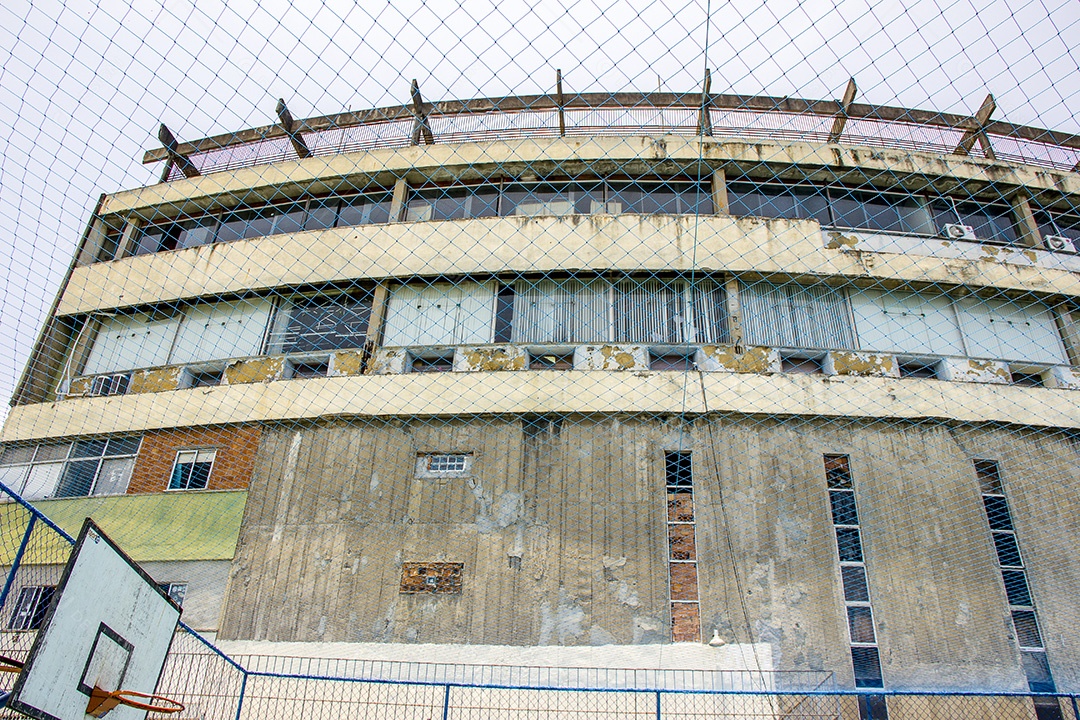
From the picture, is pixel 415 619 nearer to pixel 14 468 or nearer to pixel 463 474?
pixel 463 474

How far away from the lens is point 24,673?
3.12 meters

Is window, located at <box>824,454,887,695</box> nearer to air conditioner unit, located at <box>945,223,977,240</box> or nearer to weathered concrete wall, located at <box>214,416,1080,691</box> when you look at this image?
weathered concrete wall, located at <box>214,416,1080,691</box>

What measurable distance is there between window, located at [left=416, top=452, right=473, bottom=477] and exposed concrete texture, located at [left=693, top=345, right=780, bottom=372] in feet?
12.4

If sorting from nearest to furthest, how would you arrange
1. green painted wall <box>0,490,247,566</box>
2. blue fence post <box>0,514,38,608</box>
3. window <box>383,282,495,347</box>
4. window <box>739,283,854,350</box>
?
blue fence post <box>0,514,38,608</box>
green painted wall <box>0,490,247,566</box>
window <box>739,283,854,350</box>
window <box>383,282,495,347</box>

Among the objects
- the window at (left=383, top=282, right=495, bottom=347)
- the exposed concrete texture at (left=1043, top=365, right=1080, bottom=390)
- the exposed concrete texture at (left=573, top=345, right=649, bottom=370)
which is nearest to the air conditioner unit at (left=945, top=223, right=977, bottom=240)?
the exposed concrete texture at (left=1043, top=365, right=1080, bottom=390)

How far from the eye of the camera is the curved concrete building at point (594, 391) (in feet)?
25.7

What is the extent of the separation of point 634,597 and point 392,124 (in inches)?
378

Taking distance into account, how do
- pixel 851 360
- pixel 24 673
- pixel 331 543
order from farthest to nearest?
pixel 851 360, pixel 331 543, pixel 24 673

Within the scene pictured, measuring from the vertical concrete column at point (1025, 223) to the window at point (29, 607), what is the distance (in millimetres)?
16834

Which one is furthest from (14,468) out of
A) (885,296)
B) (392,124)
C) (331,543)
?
(885,296)

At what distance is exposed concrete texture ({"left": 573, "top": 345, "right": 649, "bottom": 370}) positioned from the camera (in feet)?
30.7

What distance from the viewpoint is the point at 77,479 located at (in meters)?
10.4

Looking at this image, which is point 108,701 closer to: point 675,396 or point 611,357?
point 675,396

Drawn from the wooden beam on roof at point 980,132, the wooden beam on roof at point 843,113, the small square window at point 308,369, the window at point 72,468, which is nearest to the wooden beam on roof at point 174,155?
the small square window at point 308,369
